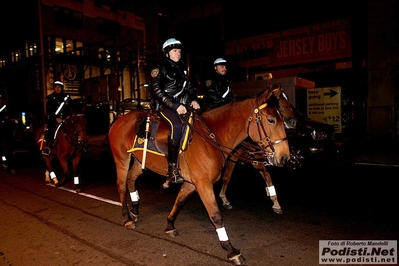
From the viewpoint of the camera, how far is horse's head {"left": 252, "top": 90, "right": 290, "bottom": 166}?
13.0 feet

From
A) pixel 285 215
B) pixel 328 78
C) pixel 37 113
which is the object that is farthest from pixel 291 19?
pixel 37 113

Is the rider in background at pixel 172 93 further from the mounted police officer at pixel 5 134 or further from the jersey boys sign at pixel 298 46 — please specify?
the jersey boys sign at pixel 298 46

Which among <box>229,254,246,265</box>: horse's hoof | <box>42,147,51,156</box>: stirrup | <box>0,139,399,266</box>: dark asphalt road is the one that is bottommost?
<box>0,139,399,266</box>: dark asphalt road

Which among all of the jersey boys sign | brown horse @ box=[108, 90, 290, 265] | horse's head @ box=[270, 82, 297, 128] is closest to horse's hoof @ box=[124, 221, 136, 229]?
brown horse @ box=[108, 90, 290, 265]

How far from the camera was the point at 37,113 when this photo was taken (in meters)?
31.7

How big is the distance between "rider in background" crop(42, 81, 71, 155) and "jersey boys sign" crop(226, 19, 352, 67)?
48.9 feet

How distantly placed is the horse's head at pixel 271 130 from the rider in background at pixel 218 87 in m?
2.30

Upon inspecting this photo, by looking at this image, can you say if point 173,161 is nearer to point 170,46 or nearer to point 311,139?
point 170,46

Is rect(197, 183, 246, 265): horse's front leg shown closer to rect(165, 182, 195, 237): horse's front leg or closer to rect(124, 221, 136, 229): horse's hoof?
rect(165, 182, 195, 237): horse's front leg

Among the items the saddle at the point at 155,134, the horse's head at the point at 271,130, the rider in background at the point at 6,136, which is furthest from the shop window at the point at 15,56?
the horse's head at the point at 271,130

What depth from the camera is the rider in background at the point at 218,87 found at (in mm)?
6430

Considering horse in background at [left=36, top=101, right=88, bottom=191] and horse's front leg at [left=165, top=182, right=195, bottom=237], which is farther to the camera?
Answer: horse in background at [left=36, top=101, right=88, bottom=191]

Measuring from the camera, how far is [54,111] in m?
→ 9.09

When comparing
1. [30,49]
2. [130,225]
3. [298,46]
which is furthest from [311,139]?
[30,49]
